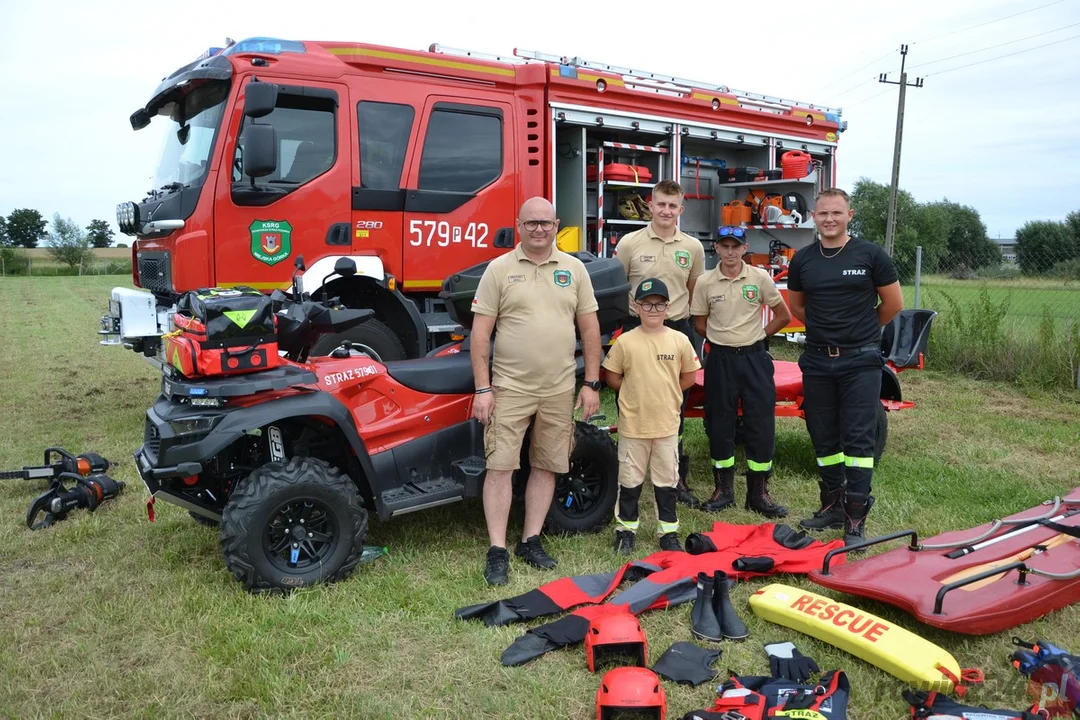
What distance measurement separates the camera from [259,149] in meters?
5.88

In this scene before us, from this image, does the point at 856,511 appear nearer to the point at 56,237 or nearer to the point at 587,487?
the point at 587,487

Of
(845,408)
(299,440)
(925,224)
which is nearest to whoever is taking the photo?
(299,440)

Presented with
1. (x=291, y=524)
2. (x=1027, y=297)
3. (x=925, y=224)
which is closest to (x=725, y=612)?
(x=291, y=524)

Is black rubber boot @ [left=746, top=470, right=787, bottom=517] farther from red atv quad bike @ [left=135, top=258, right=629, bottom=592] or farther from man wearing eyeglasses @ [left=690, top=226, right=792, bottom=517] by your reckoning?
red atv quad bike @ [left=135, top=258, right=629, bottom=592]

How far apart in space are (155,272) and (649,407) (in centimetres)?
432

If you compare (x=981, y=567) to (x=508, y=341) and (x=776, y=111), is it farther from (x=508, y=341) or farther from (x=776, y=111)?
(x=776, y=111)

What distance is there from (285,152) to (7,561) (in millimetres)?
3391

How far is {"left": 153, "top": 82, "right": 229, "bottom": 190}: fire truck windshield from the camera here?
622 centimetres

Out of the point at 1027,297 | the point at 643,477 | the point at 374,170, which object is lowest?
the point at 643,477

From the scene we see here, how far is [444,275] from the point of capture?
711 centimetres

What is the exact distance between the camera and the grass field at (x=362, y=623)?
2.98 meters

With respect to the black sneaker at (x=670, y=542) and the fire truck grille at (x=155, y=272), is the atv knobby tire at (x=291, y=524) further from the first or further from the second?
the fire truck grille at (x=155, y=272)

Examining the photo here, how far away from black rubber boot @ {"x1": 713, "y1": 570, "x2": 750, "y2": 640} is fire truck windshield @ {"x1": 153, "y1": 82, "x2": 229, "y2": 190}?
4.76 m

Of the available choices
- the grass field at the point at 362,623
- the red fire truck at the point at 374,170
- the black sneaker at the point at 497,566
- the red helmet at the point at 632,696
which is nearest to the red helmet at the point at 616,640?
the grass field at the point at 362,623
